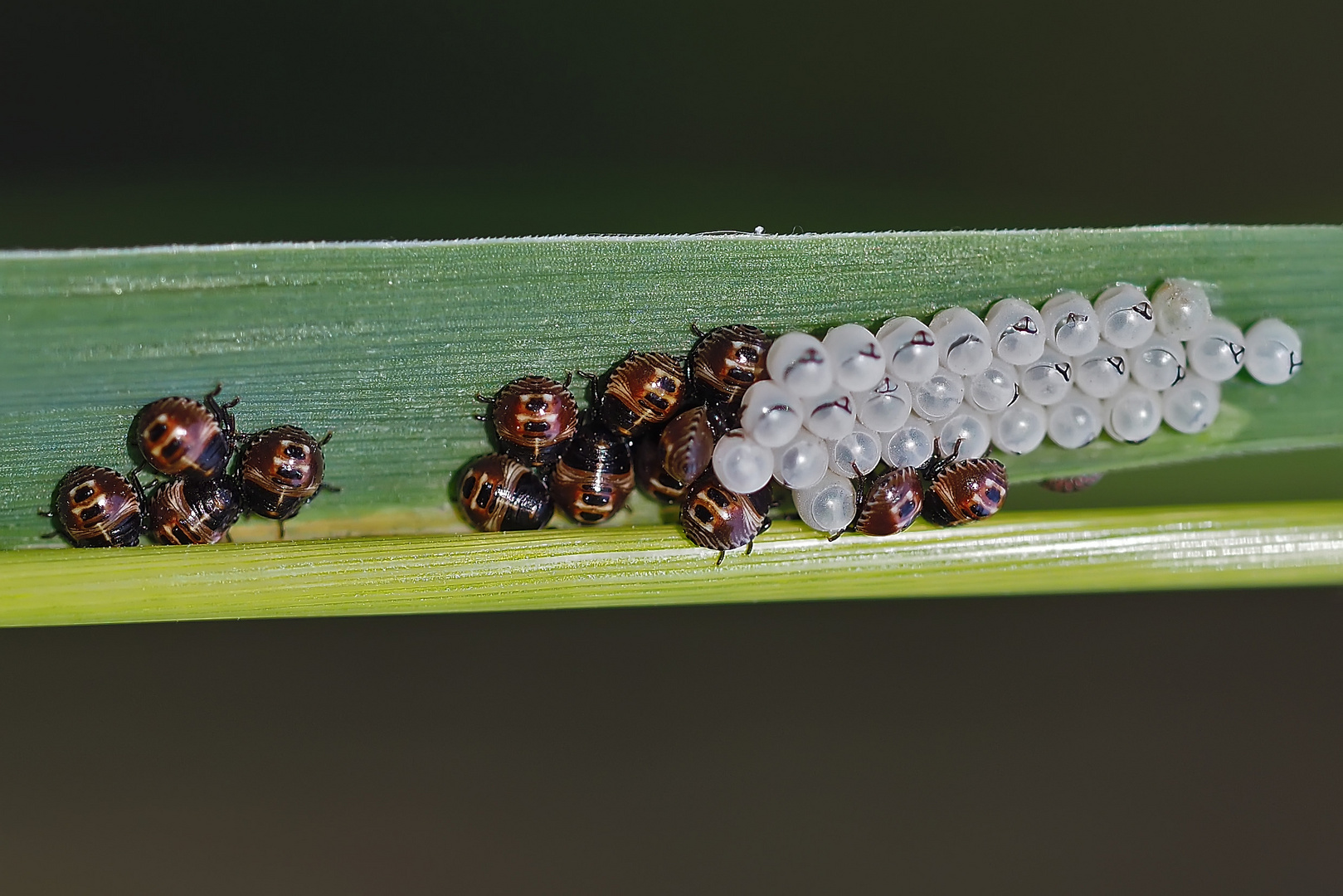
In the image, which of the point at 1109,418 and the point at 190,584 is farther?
the point at 1109,418

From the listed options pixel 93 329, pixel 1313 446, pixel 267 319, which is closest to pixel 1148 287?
pixel 1313 446

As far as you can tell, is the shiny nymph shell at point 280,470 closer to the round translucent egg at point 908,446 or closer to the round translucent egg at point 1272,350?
the round translucent egg at point 908,446

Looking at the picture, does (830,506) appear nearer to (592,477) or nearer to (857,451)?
(857,451)

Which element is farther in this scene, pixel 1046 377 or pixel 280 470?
pixel 1046 377

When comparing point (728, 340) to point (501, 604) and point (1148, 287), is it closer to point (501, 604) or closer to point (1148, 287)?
point (501, 604)

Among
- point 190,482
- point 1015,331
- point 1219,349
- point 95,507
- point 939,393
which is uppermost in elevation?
point 1219,349

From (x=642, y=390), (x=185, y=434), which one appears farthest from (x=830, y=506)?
(x=185, y=434)

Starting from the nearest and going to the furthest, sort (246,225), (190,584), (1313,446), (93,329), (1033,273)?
(190,584), (93,329), (1033,273), (1313,446), (246,225)
